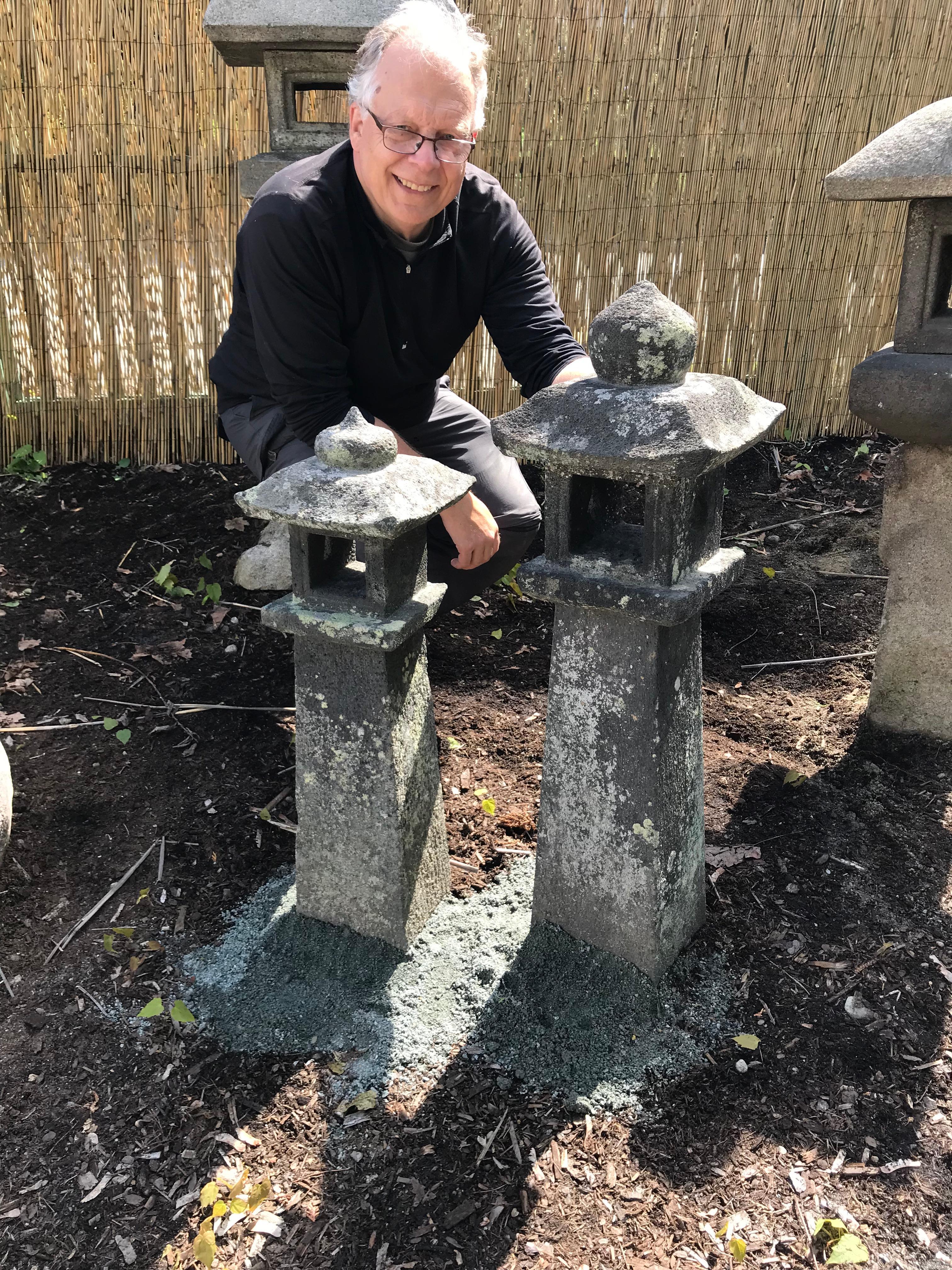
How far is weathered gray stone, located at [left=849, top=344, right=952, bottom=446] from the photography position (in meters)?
2.63

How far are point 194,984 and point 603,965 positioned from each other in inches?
38.4

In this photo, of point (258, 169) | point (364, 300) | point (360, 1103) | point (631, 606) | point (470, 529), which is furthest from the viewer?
point (258, 169)

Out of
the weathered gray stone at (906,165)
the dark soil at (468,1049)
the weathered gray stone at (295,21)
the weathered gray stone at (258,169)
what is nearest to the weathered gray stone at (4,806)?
the dark soil at (468,1049)

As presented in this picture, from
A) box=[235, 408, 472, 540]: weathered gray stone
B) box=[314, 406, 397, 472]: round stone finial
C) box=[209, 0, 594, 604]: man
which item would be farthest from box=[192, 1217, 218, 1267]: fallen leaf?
box=[209, 0, 594, 604]: man

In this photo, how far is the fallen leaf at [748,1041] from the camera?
2.24 metres

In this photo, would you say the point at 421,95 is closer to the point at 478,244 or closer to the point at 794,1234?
the point at 478,244

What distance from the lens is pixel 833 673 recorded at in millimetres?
3488

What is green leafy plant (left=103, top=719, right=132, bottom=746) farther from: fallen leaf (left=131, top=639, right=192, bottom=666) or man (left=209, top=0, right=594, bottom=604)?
man (left=209, top=0, right=594, bottom=604)

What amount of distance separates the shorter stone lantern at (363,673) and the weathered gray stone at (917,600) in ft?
4.64

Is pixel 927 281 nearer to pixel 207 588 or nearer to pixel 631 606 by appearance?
pixel 631 606

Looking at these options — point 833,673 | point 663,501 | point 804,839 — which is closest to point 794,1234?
point 804,839

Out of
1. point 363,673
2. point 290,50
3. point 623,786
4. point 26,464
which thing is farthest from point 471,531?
point 26,464

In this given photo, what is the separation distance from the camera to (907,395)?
2672 millimetres

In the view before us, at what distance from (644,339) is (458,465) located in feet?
4.77
